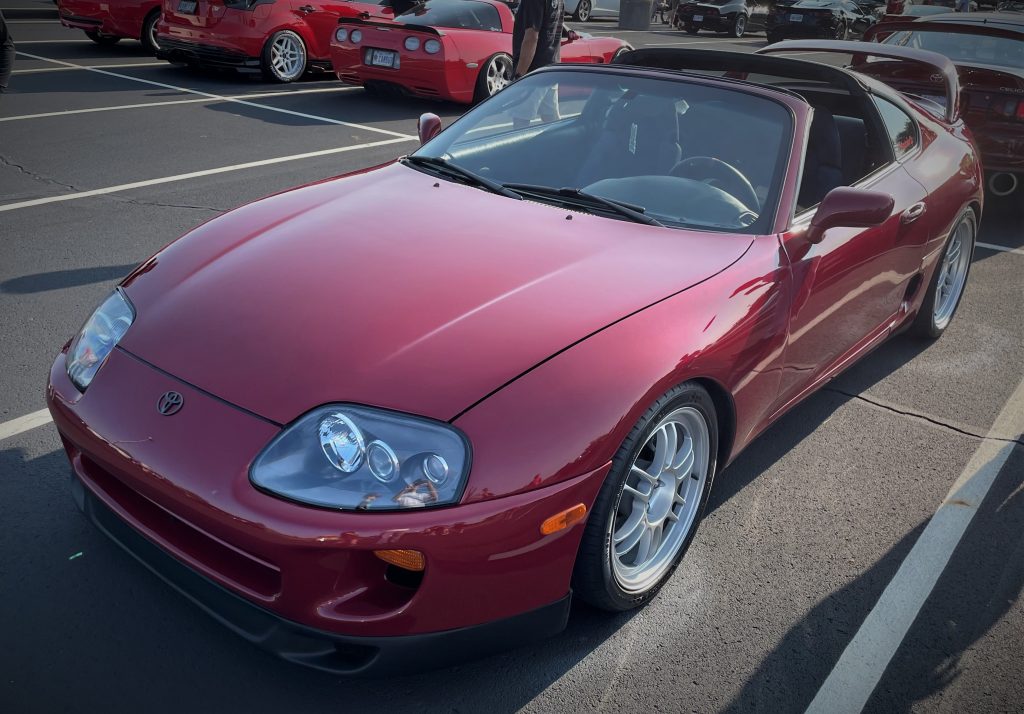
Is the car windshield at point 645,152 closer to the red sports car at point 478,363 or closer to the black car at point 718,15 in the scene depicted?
the red sports car at point 478,363

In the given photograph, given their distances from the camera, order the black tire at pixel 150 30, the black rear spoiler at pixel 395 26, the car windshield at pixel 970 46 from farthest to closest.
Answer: the black tire at pixel 150 30, the black rear spoiler at pixel 395 26, the car windshield at pixel 970 46

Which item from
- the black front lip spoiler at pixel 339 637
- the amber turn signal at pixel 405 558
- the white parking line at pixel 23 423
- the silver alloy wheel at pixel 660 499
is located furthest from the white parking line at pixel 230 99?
the amber turn signal at pixel 405 558

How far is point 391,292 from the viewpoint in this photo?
2.44 meters

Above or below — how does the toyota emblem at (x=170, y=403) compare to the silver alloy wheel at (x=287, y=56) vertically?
below

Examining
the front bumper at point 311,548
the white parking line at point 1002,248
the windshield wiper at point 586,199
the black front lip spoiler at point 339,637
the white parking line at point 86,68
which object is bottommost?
the white parking line at point 1002,248

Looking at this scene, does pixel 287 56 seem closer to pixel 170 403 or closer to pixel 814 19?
pixel 170 403

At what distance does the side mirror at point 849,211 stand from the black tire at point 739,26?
22.7 m

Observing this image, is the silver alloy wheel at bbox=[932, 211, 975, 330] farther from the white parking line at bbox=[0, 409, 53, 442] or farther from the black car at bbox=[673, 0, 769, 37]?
the black car at bbox=[673, 0, 769, 37]

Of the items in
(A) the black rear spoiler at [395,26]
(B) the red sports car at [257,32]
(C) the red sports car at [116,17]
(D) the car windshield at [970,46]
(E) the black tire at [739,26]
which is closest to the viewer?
(D) the car windshield at [970,46]

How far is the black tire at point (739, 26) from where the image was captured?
2352 cm

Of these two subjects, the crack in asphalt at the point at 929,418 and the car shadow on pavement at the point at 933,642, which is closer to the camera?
the car shadow on pavement at the point at 933,642

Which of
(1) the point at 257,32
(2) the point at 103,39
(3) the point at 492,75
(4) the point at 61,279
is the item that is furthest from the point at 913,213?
(2) the point at 103,39

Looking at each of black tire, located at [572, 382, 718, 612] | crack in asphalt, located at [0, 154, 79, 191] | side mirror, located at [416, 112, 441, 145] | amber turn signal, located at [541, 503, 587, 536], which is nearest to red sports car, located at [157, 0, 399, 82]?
crack in asphalt, located at [0, 154, 79, 191]

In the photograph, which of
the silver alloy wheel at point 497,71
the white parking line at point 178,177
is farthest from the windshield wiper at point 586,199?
the silver alloy wheel at point 497,71
